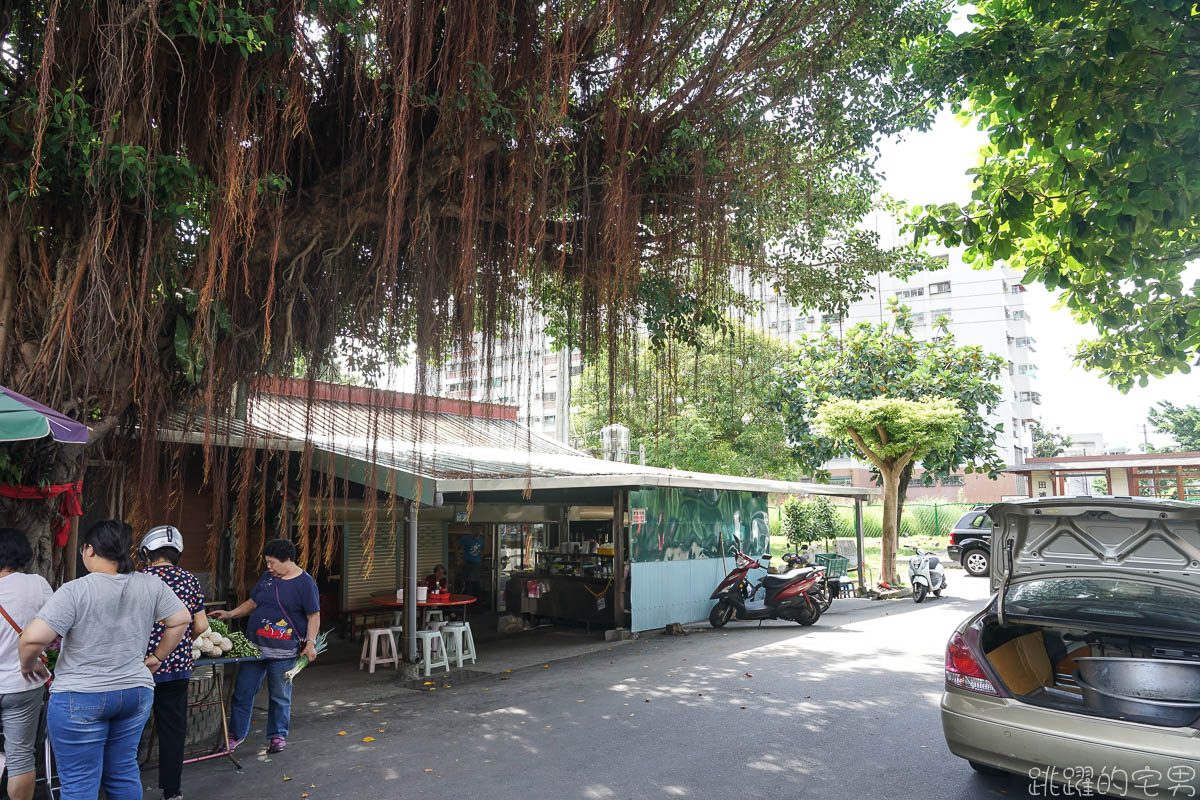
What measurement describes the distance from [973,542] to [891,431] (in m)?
6.10

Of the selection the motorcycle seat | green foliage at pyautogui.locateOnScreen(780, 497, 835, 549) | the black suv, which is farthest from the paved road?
the black suv

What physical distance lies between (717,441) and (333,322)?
63.1 feet

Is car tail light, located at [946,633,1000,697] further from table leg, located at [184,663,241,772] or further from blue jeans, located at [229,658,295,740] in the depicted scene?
table leg, located at [184,663,241,772]

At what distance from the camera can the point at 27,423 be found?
3863 mm

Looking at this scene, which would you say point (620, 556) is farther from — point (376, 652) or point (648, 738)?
point (648, 738)

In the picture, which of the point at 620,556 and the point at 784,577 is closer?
the point at 620,556

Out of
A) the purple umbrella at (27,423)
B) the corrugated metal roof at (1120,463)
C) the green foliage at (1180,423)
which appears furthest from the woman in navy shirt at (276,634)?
the green foliage at (1180,423)

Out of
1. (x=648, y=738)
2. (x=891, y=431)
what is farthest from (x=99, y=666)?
(x=891, y=431)

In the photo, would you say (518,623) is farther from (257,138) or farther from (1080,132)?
(1080,132)

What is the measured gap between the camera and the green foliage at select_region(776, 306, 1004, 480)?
17.9 meters

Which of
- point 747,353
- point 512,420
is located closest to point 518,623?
→ point 512,420

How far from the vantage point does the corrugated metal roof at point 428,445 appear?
6.73m

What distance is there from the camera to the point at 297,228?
6227 mm

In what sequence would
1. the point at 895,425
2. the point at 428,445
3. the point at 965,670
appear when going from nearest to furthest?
the point at 965,670 → the point at 428,445 → the point at 895,425
